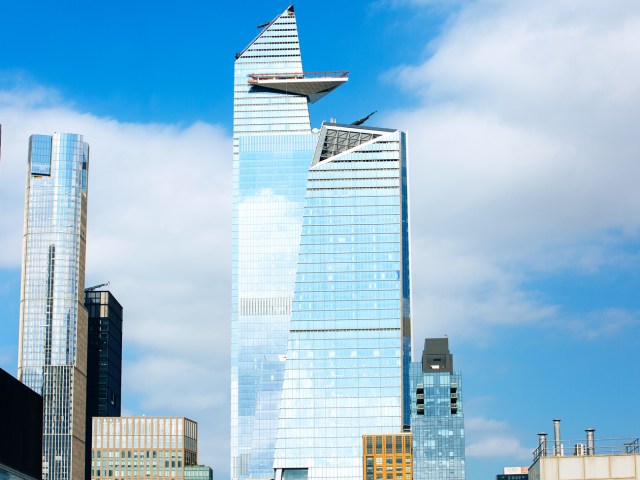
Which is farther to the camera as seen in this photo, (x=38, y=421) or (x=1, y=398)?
(x=38, y=421)

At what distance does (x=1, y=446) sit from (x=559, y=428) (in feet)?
170

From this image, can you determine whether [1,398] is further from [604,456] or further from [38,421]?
[604,456]

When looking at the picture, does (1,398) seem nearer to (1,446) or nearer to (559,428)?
(1,446)

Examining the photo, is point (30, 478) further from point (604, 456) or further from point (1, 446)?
point (604, 456)

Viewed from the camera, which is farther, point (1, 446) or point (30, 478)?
point (30, 478)

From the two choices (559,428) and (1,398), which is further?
(559,428)

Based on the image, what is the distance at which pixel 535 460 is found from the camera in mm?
123375

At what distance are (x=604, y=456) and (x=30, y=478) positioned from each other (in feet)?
180

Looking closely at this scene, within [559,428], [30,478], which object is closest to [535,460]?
[559,428]

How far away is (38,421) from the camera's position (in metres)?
130

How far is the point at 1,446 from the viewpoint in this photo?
111125mm

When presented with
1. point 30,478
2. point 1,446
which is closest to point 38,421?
point 30,478

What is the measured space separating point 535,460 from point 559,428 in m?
3.97

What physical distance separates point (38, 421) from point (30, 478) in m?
7.26
